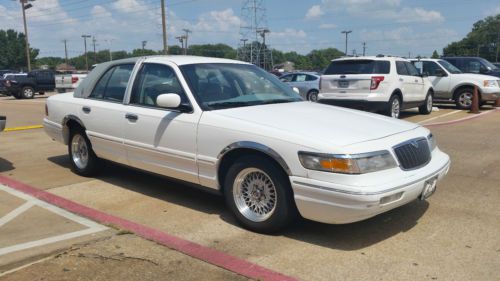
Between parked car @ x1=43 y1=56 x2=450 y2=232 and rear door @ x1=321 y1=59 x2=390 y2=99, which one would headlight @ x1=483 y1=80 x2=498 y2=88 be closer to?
rear door @ x1=321 y1=59 x2=390 y2=99

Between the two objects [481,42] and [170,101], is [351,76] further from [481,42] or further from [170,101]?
[481,42]

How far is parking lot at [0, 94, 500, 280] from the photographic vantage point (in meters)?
3.70

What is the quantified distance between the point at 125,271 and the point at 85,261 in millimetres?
405

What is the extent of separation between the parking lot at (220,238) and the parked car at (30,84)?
2217cm

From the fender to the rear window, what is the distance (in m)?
8.33

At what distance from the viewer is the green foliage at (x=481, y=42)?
A: 115 metres

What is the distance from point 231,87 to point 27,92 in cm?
2484

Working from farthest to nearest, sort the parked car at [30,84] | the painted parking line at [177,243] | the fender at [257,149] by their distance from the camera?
the parked car at [30,84] → the fender at [257,149] → the painted parking line at [177,243]

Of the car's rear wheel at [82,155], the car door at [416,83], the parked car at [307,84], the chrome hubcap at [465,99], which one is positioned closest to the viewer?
the car's rear wheel at [82,155]

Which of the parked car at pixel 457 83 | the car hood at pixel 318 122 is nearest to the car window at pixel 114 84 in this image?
the car hood at pixel 318 122

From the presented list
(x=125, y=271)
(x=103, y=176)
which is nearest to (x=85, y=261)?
(x=125, y=271)

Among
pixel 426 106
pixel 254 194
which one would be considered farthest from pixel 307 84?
pixel 254 194

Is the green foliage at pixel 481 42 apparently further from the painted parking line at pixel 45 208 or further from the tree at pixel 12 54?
the painted parking line at pixel 45 208

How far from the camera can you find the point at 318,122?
14.8 feet
